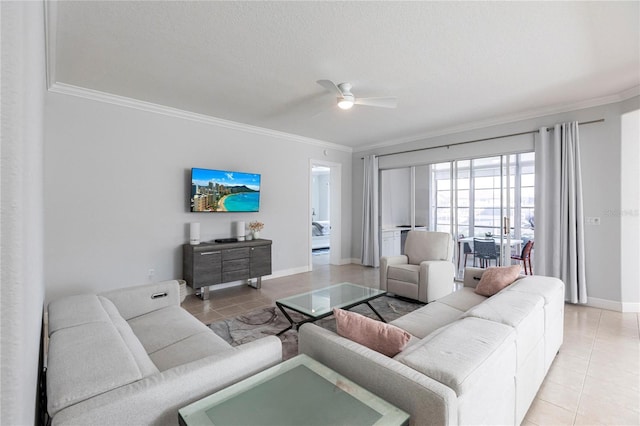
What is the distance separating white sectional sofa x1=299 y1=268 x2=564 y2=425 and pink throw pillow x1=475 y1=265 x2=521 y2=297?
581mm

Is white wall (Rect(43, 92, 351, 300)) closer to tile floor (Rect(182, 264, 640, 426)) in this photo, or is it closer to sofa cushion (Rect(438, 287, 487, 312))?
tile floor (Rect(182, 264, 640, 426))

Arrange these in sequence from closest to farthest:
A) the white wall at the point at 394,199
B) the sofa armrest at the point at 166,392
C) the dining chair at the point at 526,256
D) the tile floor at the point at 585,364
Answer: the sofa armrest at the point at 166,392, the tile floor at the point at 585,364, the dining chair at the point at 526,256, the white wall at the point at 394,199

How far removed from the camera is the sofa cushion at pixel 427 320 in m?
2.21

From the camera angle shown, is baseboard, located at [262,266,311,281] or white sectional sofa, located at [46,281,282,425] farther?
baseboard, located at [262,266,311,281]

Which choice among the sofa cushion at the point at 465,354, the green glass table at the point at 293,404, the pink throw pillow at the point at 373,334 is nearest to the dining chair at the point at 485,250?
the sofa cushion at the point at 465,354

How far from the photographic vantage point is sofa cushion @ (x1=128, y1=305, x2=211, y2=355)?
1941mm

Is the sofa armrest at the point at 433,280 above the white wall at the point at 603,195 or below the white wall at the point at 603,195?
below

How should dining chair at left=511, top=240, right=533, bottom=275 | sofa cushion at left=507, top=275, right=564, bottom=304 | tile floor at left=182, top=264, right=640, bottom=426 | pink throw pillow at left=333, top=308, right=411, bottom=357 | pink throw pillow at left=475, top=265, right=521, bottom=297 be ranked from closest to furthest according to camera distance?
1. pink throw pillow at left=333, top=308, right=411, bottom=357
2. tile floor at left=182, top=264, right=640, bottom=426
3. sofa cushion at left=507, top=275, right=564, bottom=304
4. pink throw pillow at left=475, top=265, right=521, bottom=297
5. dining chair at left=511, top=240, right=533, bottom=275

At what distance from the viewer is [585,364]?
250 centimetres

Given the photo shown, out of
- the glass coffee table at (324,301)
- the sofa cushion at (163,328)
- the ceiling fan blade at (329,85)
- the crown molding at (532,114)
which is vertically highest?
the crown molding at (532,114)

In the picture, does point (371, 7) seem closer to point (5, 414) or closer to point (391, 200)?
point (5, 414)

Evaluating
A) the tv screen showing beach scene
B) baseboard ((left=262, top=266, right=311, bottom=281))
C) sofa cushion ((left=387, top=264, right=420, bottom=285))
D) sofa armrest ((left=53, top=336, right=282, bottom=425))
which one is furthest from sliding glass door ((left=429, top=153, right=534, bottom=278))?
sofa armrest ((left=53, top=336, right=282, bottom=425))

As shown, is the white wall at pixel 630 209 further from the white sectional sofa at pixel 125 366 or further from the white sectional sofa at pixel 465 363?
the white sectional sofa at pixel 125 366

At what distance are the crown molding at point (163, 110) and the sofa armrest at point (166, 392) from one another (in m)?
3.73
